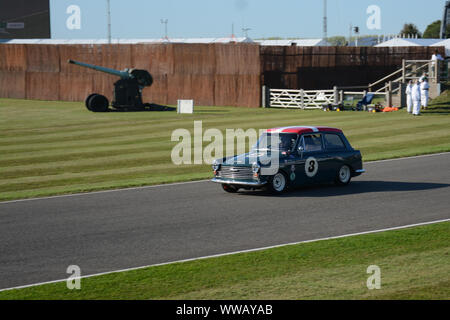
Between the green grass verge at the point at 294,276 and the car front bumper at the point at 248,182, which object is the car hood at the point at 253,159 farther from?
the green grass verge at the point at 294,276

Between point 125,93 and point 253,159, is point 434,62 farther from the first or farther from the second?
point 253,159

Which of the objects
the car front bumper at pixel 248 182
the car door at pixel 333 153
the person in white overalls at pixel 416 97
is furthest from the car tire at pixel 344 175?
the person in white overalls at pixel 416 97

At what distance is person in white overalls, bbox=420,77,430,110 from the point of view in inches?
1519

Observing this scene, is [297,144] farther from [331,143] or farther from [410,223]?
[410,223]

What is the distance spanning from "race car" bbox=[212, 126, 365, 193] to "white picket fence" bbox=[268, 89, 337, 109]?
84.2 feet

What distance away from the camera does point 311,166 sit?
55.1ft

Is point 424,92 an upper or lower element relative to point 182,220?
upper

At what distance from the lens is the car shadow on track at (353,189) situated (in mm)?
16422

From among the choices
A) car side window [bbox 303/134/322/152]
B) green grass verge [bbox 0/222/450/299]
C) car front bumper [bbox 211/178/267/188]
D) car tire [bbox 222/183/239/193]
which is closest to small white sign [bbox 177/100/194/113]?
car side window [bbox 303/134/322/152]

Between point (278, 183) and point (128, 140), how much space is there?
14.5 meters

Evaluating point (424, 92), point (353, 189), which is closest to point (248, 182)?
point (353, 189)

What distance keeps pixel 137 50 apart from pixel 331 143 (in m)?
39.5

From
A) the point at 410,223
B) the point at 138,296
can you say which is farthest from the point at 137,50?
the point at 138,296

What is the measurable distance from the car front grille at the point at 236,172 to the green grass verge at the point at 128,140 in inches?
123
